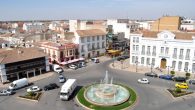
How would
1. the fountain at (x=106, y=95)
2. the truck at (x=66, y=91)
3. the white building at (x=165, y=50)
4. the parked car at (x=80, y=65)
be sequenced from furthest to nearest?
the parked car at (x=80, y=65)
the white building at (x=165, y=50)
the truck at (x=66, y=91)
the fountain at (x=106, y=95)

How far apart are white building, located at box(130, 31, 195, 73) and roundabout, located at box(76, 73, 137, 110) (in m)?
21.6

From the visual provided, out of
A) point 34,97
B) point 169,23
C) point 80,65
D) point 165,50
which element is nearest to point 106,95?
point 34,97

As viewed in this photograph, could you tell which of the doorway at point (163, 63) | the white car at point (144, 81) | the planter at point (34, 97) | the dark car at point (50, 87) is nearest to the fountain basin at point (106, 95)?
the white car at point (144, 81)

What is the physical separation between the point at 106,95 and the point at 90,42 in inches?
1606

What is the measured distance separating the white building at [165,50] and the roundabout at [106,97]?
21.6 meters

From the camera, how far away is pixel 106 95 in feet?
137

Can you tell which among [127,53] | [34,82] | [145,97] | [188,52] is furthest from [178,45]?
[34,82]

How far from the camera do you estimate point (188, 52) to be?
59406mm

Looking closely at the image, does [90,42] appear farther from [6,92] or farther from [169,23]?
[6,92]

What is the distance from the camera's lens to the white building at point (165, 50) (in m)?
59.5

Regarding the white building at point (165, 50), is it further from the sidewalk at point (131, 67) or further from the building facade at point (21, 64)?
the building facade at point (21, 64)

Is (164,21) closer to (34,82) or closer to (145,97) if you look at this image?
(145,97)

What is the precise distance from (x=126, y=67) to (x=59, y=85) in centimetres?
2671

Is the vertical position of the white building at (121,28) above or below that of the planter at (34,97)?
above
